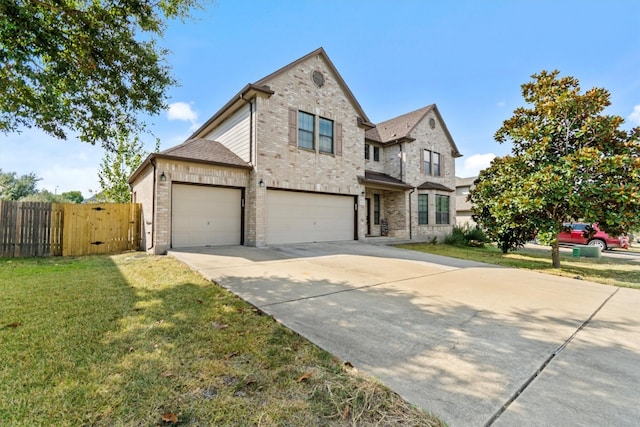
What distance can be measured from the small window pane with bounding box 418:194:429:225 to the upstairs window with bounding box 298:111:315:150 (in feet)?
28.3

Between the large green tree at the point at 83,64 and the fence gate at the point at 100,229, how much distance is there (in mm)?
3753

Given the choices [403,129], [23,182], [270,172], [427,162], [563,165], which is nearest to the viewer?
[563,165]

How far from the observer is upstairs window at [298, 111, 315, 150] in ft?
40.5

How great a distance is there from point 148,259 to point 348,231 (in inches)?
339

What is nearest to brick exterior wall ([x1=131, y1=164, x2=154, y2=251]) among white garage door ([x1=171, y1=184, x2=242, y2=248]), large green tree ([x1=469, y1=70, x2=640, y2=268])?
white garage door ([x1=171, y1=184, x2=242, y2=248])

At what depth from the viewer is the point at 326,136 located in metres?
13.2

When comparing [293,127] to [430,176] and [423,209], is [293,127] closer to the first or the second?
[423,209]

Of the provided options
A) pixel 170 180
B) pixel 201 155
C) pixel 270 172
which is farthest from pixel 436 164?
pixel 170 180

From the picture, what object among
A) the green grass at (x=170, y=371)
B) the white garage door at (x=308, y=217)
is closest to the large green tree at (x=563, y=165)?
the white garage door at (x=308, y=217)

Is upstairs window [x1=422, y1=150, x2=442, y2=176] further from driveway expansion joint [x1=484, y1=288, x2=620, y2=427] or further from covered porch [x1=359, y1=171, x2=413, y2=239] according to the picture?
driveway expansion joint [x1=484, y1=288, x2=620, y2=427]

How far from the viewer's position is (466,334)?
3.31 m

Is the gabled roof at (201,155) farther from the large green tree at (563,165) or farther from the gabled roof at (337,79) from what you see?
the large green tree at (563,165)

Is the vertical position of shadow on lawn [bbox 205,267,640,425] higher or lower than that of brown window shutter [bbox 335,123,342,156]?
lower

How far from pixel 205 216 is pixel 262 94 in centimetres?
521
